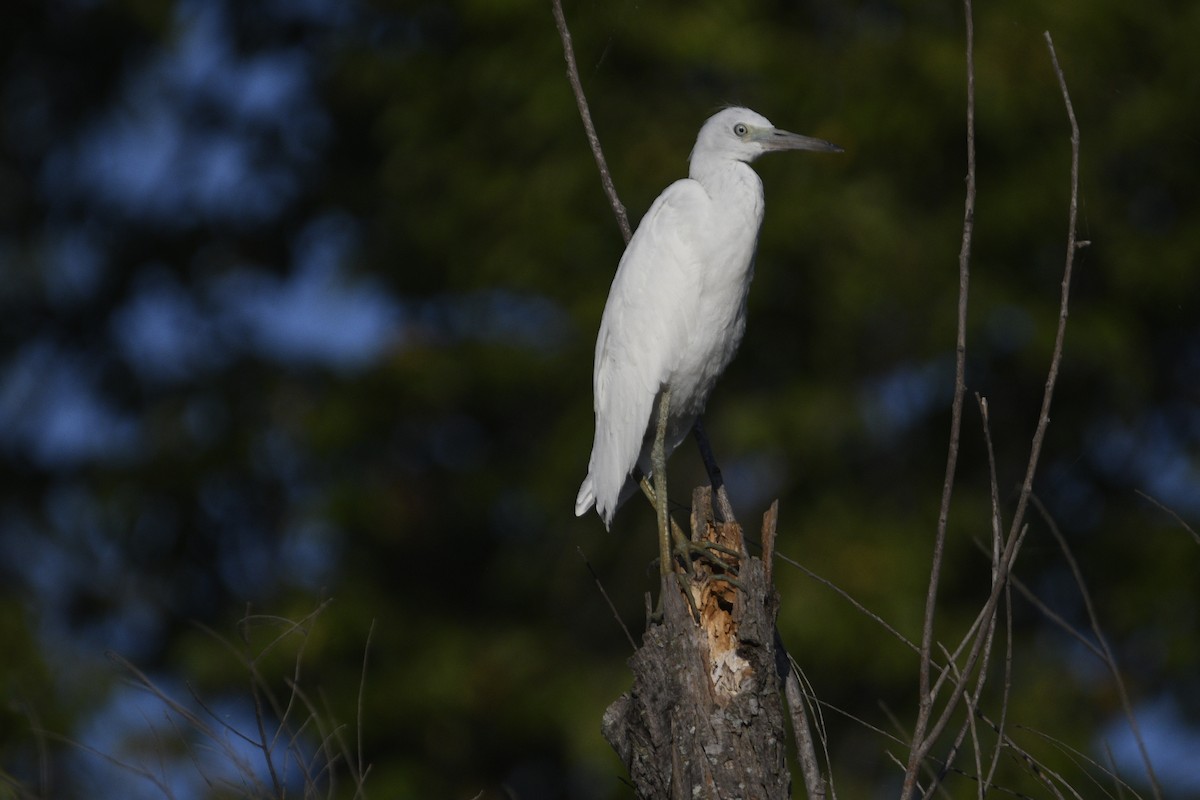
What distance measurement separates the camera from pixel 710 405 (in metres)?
6.98

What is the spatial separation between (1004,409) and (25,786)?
A: 5812 mm

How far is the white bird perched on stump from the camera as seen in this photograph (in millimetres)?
3223

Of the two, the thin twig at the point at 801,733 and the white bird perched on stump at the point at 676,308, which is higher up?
the white bird perched on stump at the point at 676,308

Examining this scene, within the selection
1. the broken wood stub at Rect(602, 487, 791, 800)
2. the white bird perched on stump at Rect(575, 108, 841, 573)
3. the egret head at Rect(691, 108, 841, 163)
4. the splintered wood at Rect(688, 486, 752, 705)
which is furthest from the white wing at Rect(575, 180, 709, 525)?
the broken wood stub at Rect(602, 487, 791, 800)

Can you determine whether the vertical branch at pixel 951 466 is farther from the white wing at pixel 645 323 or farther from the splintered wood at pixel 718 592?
the white wing at pixel 645 323

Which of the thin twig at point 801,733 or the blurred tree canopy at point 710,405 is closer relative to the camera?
the thin twig at point 801,733

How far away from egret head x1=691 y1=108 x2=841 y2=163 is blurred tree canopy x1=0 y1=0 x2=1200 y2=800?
2281 mm

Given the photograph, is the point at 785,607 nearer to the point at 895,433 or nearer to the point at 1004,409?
the point at 895,433

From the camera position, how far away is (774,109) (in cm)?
646

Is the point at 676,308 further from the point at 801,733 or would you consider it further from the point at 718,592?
the point at 801,733

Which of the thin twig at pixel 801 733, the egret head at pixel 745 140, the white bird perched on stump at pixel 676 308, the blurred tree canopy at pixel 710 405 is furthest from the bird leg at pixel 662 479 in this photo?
the blurred tree canopy at pixel 710 405

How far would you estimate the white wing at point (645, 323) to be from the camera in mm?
3232

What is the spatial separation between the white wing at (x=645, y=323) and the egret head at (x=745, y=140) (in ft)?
0.40

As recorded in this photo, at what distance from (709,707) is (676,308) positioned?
3.79ft
